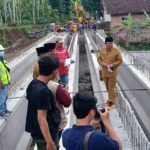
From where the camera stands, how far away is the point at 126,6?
53.2m

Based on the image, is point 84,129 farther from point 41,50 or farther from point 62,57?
point 62,57

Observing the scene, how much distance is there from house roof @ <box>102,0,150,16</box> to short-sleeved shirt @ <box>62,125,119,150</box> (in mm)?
48946

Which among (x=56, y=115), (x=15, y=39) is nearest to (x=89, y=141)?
(x=56, y=115)

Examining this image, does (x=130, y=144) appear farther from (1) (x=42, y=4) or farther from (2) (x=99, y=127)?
(1) (x=42, y=4)

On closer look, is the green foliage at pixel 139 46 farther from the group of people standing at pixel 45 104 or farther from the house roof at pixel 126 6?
the group of people standing at pixel 45 104

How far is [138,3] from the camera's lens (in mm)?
53406

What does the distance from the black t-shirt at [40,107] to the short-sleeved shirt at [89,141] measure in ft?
3.21

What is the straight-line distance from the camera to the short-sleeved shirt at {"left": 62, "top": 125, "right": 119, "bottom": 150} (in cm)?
397

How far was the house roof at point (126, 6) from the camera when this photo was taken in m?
52.6

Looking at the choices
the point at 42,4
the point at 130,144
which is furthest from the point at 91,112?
the point at 42,4

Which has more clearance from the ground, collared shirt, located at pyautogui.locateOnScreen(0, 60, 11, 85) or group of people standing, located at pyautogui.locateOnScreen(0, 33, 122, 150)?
group of people standing, located at pyautogui.locateOnScreen(0, 33, 122, 150)

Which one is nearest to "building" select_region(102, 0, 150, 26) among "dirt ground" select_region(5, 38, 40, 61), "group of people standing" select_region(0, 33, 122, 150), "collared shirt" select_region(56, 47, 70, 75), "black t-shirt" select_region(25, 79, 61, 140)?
"dirt ground" select_region(5, 38, 40, 61)

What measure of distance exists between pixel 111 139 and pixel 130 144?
4170 mm

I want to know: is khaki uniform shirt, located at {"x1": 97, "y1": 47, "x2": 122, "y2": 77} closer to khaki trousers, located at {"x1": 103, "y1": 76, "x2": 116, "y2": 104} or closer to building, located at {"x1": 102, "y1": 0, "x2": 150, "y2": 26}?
khaki trousers, located at {"x1": 103, "y1": 76, "x2": 116, "y2": 104}
